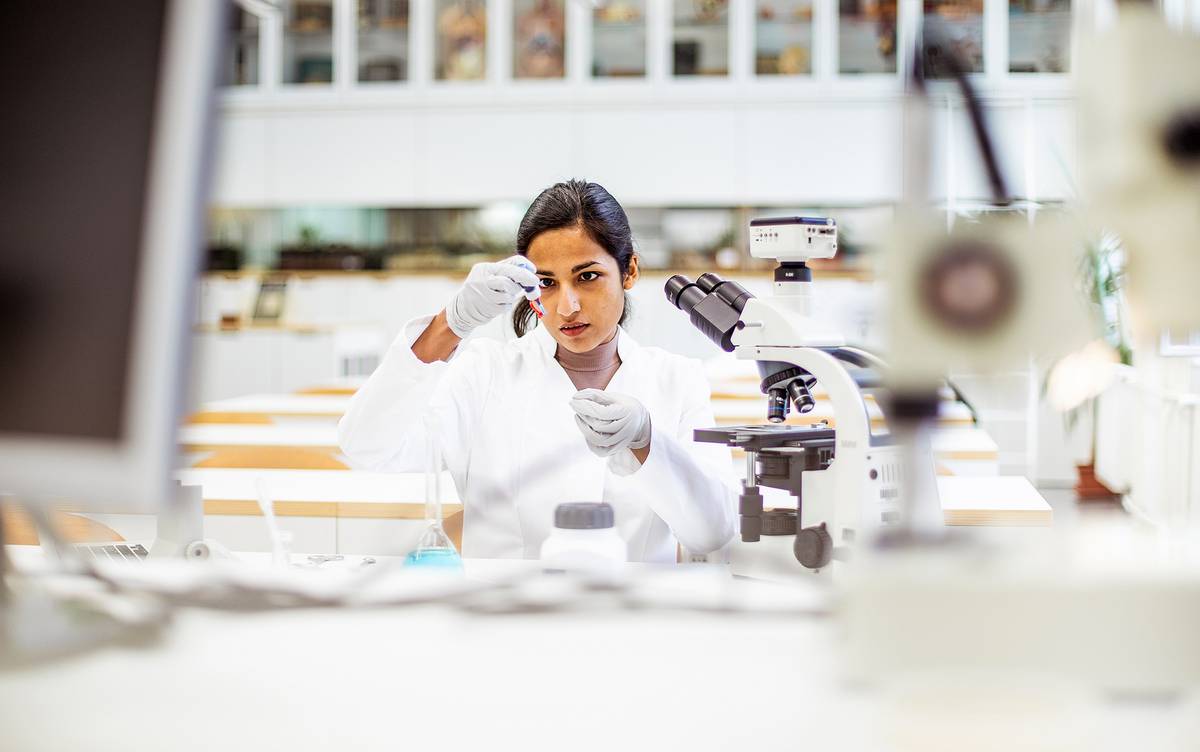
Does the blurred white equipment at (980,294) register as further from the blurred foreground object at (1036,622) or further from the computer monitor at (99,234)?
the computer monitor at (99,234)

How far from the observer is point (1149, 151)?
39cm

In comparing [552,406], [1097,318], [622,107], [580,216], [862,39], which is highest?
[862,39]

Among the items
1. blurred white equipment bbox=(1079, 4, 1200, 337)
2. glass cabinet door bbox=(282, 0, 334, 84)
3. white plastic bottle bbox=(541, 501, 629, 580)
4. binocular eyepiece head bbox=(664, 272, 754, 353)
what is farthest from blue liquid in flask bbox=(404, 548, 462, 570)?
glass cabinet door bbox=(282, 0, 334, 84)

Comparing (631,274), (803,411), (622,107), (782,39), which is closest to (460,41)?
(622,107)

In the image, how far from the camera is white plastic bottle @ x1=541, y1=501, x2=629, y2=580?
844 millimetres

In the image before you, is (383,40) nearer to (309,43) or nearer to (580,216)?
(309,43)

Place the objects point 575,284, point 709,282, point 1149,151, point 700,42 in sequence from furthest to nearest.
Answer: point 700,42 → point 575,284 → point 709,282 → point 1149,151

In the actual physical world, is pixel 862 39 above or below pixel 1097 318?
above

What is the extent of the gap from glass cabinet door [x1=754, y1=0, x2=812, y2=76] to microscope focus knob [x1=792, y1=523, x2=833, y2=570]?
5082mm

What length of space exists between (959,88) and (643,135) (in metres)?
5.47

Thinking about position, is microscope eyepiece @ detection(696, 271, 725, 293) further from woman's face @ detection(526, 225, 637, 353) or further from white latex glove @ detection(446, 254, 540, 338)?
woman's face @ detection(526, 225, 637, 353)

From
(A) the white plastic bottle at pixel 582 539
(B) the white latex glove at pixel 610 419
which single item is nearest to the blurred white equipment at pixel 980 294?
(A) the white plastic bottle at pixel 582 539

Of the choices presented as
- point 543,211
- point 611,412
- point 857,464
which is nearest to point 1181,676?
point 857,464

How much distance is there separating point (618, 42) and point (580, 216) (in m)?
4.24
